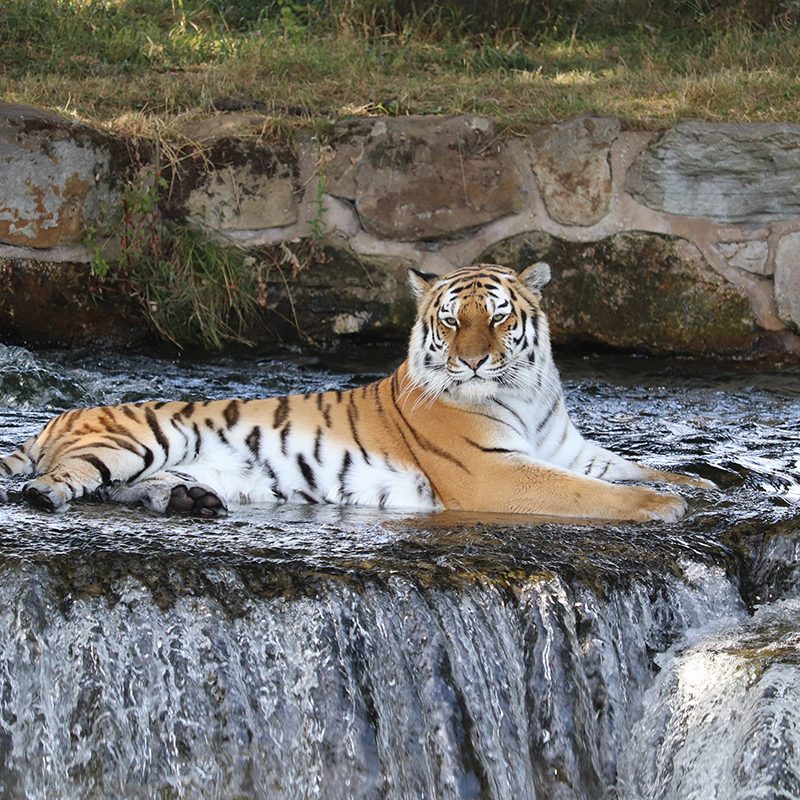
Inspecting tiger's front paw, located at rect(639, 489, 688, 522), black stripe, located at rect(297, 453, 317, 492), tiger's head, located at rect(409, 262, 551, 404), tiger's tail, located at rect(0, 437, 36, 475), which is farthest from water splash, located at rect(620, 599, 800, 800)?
tiger's tail, located at rect(0, 437, 36, 475)

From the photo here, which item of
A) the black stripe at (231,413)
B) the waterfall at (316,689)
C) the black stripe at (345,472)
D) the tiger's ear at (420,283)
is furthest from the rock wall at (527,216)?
the waterfall at (316,689)

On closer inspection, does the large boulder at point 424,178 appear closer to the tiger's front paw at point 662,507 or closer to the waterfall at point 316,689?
the tiger's front paw at point 662,507

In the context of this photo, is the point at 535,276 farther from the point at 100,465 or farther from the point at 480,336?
the point at 100,465

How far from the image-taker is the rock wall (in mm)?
6629

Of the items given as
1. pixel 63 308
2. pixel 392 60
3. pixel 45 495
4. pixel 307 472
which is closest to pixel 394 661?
pixel 45 495

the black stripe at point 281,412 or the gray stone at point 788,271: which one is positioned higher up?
the gray stone at point 788,271

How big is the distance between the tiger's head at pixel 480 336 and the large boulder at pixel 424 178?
6.75 feet

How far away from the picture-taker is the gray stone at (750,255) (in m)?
6.62

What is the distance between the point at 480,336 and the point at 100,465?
1243 mm

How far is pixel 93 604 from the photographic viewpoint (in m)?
3.09

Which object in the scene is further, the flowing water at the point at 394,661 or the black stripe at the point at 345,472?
the black stripe at the point at 345,472

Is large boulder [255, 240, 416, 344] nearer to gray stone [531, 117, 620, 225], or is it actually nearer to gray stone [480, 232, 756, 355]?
gray stone [480, 232, 756, 355]

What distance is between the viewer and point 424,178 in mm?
6645

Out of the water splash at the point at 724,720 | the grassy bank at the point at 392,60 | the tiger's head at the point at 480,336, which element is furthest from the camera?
the grassy bank at the point at 392,60
